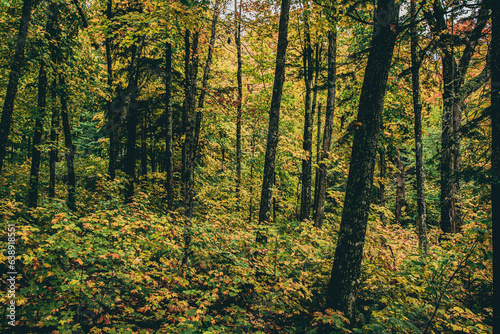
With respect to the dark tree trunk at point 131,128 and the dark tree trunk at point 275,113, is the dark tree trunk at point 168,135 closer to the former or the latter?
the dark tree trunk at point 131,128

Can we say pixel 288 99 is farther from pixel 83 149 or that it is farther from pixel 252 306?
pixel 83 149

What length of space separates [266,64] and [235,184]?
26.7 ft

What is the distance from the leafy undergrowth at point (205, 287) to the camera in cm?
444

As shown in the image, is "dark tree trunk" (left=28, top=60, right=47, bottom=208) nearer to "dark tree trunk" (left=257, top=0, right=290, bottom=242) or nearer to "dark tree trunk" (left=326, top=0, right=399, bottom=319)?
"dark tree trunk" (left=257, top=0, right=290, bottom=242)

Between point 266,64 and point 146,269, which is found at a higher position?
point 266,64

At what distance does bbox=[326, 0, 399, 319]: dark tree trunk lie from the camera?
499 centimetres

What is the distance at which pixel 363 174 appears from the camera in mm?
5039

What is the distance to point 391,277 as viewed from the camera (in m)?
6.09

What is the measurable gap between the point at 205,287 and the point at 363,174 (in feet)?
17.0

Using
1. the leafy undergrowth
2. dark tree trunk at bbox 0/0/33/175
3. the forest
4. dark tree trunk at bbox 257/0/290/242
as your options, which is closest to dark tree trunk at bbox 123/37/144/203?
the forest

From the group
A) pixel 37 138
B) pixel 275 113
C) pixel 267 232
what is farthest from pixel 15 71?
pixel 267 232

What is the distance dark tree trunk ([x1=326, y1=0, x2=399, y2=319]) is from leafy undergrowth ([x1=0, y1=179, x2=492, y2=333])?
59 centimetres

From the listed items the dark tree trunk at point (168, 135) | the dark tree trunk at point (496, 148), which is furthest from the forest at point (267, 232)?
the dark tree trunk at point (168, 135)

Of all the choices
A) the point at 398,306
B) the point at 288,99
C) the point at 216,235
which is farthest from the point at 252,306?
the point at 288,99
